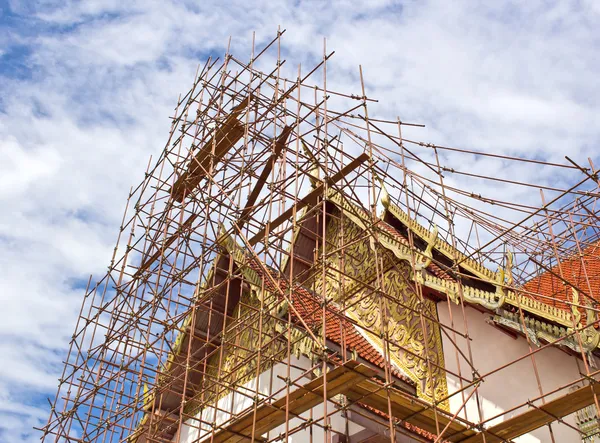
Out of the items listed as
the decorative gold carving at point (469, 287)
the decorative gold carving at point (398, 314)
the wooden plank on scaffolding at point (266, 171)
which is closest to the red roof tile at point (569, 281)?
the decorative gold carving at point (469, 287)

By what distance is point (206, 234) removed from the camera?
11.7 m

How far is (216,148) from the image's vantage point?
13656mm

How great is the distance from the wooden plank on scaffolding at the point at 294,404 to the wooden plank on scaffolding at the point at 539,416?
5.09 feet

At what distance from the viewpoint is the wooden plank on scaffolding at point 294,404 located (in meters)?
7.81

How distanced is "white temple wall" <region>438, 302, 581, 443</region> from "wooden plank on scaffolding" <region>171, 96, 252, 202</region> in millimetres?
5294

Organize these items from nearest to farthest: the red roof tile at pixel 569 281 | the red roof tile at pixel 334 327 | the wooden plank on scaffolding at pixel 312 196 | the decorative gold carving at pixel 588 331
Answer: the decorative gold carving at pixel 588 331 < the red roof tile at pixel 334 327 < the red roof tile at pixel 569 281 < the wooden plank on scaffolding at pixel 312 196

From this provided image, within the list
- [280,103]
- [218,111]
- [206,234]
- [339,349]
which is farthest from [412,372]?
[218,111]

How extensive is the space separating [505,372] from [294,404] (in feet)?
8.44

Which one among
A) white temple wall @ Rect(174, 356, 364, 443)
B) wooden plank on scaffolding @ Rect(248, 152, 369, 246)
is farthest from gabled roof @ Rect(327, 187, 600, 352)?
white temple wall @ Rect(174, 356, 364, 443)

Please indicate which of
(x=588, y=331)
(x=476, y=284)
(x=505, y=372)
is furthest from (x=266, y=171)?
(x=588, y=331)

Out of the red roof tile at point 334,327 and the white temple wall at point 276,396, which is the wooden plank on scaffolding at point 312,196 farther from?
the white temple wall at point 276,396

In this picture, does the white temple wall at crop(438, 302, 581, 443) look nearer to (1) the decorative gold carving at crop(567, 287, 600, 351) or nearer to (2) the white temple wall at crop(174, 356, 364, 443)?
(1) the decorative gold carving at crop(567, 287, 600, 351)

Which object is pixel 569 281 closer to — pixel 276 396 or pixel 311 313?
pixel 311 313

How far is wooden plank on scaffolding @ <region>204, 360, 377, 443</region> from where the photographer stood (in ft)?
25.6
